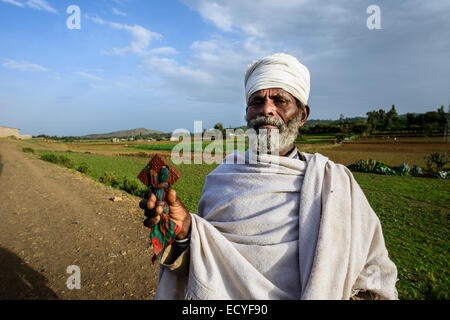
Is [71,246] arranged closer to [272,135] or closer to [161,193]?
[161,193]

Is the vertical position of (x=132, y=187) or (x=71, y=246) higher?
(x=132, y=187)

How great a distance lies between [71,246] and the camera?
215 inches

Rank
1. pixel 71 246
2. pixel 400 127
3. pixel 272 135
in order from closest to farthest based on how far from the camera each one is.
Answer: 1. pixel 272 135
2. pixel 71 246
3. pixel 400 127

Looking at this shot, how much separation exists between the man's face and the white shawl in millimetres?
266

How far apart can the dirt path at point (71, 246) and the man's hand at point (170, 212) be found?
3.45 metres

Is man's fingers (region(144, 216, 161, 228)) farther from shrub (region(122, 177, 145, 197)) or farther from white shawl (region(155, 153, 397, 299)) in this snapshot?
shrub (region(122, 177, 145, 197))

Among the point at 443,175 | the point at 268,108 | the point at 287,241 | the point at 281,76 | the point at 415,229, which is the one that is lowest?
the point at 415,229

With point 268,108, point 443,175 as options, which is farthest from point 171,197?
point 443,175

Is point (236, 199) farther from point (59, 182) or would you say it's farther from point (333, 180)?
point (59, 182)

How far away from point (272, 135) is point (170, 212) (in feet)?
3.45

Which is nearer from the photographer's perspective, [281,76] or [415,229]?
[281,76]

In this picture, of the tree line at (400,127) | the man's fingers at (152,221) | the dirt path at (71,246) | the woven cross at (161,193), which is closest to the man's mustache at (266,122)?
the woven cross at (161,193)
